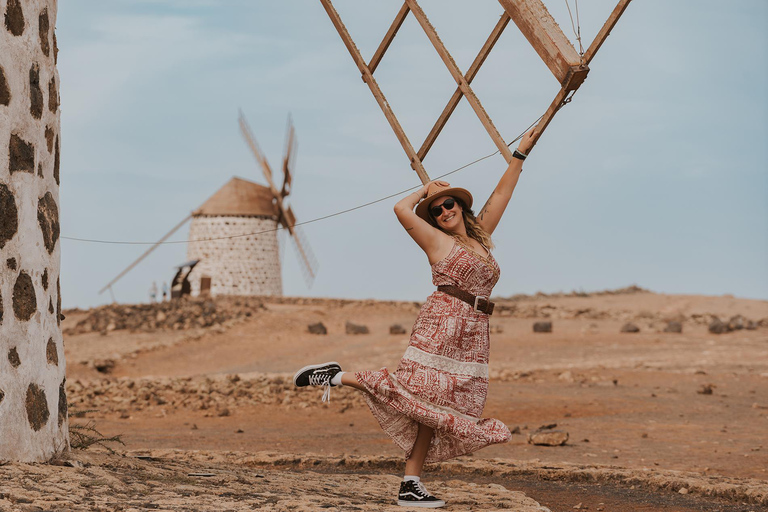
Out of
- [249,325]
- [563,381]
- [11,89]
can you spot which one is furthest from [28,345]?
[249,325]

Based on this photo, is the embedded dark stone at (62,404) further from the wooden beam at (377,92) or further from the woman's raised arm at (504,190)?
the woman's raised arm at (504,190)

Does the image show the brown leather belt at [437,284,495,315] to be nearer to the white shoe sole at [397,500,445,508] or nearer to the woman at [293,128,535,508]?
the woman at [293,128,535,508]

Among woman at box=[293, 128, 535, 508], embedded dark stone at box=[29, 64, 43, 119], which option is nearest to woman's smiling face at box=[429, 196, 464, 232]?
woman at box=[293, 128, 535, 508]

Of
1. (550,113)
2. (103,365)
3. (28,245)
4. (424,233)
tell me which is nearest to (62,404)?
(28,245)

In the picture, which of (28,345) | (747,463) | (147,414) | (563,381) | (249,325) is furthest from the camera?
(249,325)

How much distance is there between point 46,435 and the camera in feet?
16.9

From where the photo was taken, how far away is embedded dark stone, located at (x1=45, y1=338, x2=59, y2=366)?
17.1ft

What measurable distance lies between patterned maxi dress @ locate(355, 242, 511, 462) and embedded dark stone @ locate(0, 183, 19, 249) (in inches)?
81.6

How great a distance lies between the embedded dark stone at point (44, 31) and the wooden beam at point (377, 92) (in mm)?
1968

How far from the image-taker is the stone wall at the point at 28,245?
490 cm

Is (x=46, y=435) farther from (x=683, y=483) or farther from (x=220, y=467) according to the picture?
(x=683, y=483)

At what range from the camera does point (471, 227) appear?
17.6 feet

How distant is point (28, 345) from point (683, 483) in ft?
15.9

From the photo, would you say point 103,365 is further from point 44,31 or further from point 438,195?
point 438,195
